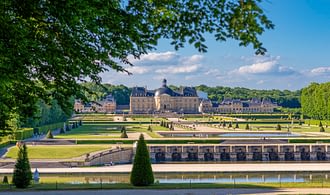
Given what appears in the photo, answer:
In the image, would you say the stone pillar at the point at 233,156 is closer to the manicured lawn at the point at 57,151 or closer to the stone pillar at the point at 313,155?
the stone pillar at the point at 313,155

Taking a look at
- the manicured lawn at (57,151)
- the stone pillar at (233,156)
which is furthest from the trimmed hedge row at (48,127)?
the stone pillar at (233,156)

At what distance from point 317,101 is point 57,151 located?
161 feet

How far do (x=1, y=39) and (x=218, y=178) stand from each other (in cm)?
1568

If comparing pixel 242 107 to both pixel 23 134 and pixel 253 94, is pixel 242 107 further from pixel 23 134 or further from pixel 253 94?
pixel 23 134

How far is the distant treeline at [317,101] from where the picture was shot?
6625 centimetres

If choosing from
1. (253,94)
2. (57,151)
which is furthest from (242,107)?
(57,151)

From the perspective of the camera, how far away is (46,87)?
25.1 ft

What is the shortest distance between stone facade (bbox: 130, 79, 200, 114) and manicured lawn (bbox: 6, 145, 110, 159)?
8373 cm

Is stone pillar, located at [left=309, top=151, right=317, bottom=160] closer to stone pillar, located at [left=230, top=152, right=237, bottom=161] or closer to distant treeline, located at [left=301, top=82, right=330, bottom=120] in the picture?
stone pillar, located at [left=230, top=152, right=237, bottom=161]

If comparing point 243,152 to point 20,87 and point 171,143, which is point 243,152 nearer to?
point 171,143

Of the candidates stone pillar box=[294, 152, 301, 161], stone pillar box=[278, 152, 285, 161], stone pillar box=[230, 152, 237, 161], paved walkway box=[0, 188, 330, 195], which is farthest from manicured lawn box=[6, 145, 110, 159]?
stone pillar box=[294, 152, 301, 161]

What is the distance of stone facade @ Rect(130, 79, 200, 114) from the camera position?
114500mm

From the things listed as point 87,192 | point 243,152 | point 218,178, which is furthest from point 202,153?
point 87,192

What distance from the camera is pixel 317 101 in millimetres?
68875
